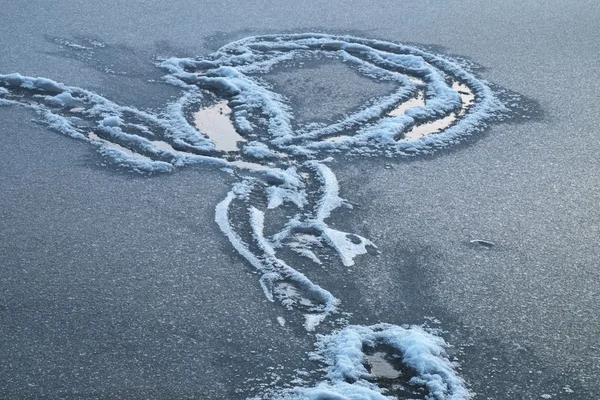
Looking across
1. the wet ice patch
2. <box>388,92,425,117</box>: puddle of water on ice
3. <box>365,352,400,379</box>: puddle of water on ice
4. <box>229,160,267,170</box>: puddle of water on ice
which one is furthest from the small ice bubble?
<box>365,352,400,379</box>: puddle of water on ice

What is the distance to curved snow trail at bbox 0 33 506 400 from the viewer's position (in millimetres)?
2418

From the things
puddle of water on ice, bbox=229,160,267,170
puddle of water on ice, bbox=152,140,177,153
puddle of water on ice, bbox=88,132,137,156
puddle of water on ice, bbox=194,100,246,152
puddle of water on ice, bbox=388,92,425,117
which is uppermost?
puddle of water on ice, bbox=388,92,425,117

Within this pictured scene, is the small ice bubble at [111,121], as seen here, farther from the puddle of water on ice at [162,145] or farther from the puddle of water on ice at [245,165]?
the puddle of water on ice at [245,165]

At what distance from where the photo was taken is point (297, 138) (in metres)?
3.72

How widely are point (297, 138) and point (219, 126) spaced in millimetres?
400

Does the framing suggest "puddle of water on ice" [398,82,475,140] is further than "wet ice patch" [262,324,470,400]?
Yes

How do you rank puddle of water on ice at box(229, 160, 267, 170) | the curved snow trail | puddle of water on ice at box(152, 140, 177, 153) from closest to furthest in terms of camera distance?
the curved snow trail → puddle of water on ice at box(229, 160, 267, 170) → puddle of water on ice at box(152, 140, 177, 153)

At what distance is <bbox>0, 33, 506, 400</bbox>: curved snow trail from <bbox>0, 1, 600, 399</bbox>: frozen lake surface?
0.17ft

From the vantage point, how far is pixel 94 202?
10.3ft

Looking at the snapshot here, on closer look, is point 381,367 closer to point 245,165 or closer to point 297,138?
point 245,165

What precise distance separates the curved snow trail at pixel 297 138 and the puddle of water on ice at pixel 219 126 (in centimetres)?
3

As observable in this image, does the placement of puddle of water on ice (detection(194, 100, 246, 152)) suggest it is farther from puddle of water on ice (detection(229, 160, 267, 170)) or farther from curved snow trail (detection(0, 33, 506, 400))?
puddle of water on ice (detection(229, 160, 267, 170))

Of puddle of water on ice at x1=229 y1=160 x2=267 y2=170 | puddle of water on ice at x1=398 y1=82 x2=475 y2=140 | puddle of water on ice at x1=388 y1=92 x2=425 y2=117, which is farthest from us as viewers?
puddle of water on ice at x1=388 y1=92 x2=425 y2=117

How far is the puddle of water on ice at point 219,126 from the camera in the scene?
367 cm
